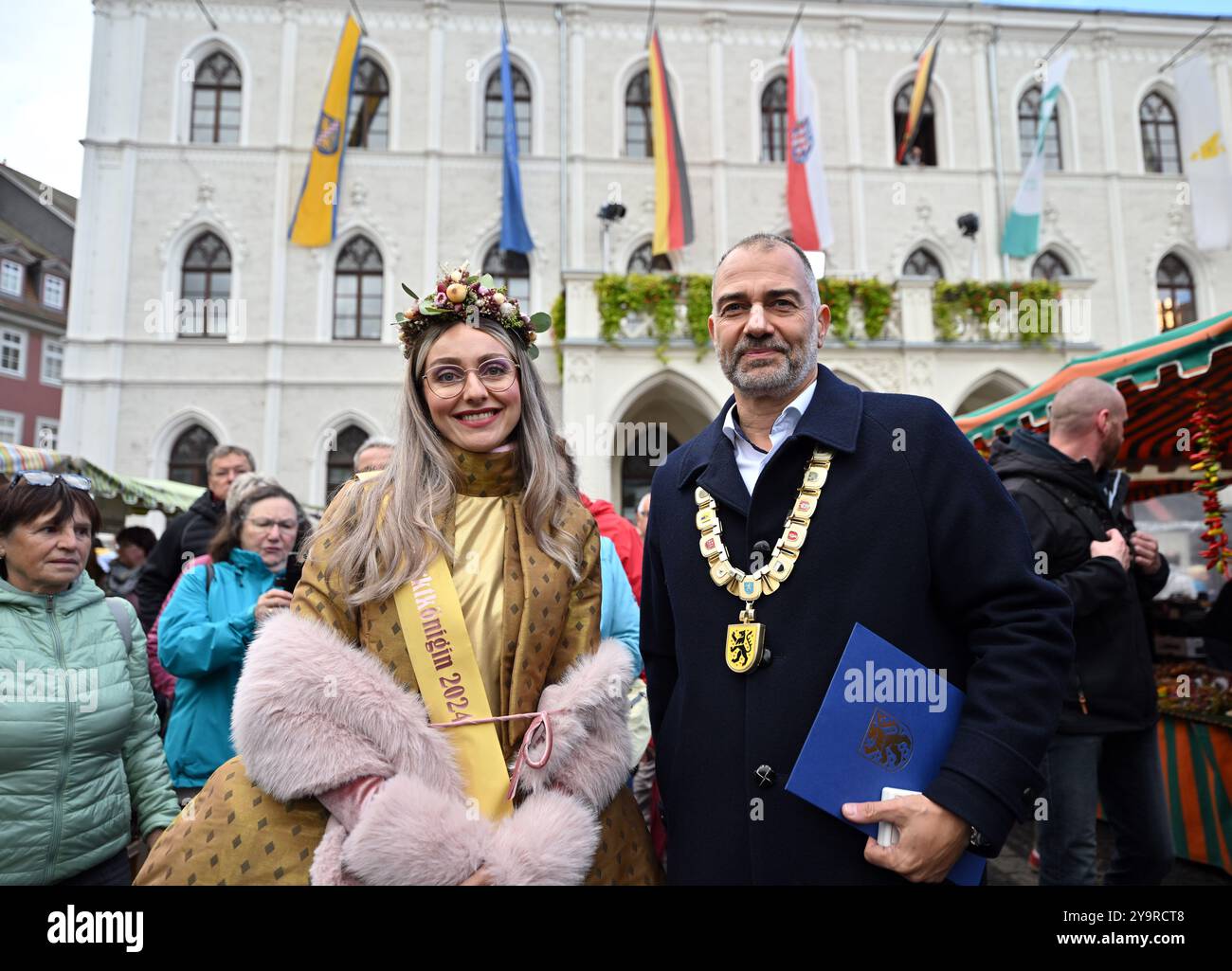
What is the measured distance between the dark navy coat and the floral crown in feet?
2.30

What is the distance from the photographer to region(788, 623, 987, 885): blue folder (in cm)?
157

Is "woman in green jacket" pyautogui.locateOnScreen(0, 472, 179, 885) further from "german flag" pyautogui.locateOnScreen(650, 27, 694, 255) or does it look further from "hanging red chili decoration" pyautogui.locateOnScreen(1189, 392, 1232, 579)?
"german flag" pyautogui.locateOnScreen(650, 27, 694, 255)

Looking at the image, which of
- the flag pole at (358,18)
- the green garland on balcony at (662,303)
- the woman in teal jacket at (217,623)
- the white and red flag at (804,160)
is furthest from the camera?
the flag pole at (358,18)

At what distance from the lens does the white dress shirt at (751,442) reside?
6.08 feet

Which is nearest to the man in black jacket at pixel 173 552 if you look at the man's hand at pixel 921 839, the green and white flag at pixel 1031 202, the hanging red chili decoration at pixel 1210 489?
the man's hand at pixel 921 839

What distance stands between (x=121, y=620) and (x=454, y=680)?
1.74m

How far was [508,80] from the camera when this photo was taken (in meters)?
16.0

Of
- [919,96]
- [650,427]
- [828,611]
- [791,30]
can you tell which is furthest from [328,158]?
[828,611]

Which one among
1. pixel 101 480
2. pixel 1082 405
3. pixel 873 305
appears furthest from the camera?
pixel 873 305

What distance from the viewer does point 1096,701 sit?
121 inches

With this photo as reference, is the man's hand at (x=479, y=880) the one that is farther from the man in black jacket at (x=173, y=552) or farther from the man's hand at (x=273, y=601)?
the man in black jacket at (x=173, y=552)

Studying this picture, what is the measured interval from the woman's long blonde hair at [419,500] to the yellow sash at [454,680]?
69mm

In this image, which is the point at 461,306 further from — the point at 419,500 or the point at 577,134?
the point at 577,134
